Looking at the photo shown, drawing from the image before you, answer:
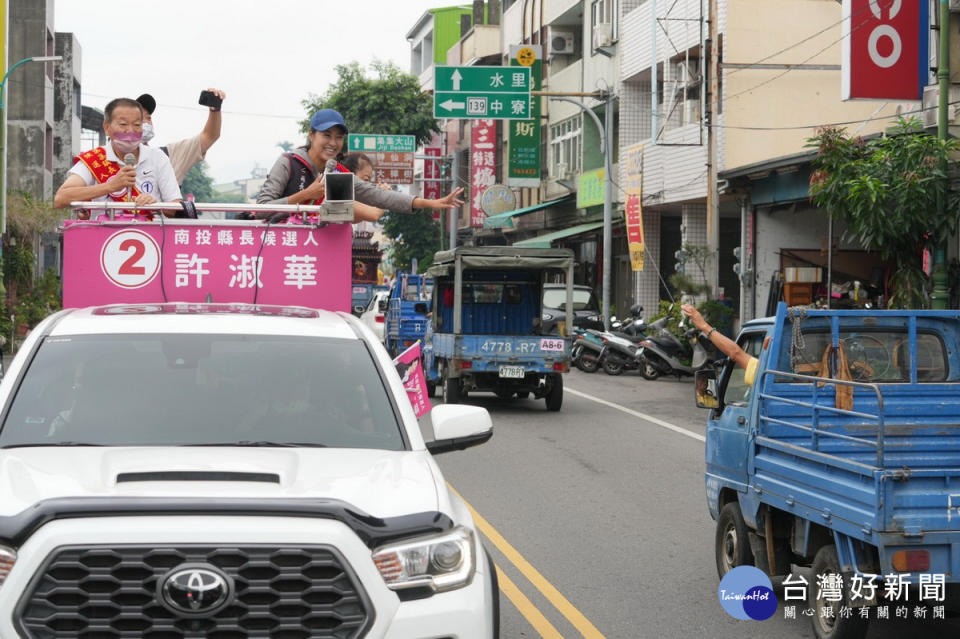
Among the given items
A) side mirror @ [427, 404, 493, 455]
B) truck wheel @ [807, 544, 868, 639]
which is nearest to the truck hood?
side mirror @ [427, 404, 493, 455]

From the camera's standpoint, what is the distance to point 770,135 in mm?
28406

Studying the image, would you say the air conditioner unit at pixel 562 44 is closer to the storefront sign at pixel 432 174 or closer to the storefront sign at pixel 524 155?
the storefront sign at pixel 524 155

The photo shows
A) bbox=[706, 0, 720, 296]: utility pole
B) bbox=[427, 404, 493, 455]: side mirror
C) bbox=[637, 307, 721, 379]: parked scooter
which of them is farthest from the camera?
bbox=[706, 0, 720, 296]: utility pole

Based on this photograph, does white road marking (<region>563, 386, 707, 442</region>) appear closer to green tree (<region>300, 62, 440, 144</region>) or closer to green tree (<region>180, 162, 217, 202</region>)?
green tree (<region>300, 62, 440, 144</region>)

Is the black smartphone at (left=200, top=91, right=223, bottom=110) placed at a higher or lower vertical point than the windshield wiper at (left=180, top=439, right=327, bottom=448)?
higher

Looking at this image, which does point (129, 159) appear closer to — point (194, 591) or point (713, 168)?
point (194, 591)

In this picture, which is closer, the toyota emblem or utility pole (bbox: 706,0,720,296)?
the toyota emblem

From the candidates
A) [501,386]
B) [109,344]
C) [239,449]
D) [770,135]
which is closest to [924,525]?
[239,449]

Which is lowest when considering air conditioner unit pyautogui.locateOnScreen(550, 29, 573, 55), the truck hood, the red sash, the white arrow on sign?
the truck hood

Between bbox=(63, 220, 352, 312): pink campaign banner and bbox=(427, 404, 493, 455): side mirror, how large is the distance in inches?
83.7

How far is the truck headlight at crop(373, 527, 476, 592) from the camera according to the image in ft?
13.5

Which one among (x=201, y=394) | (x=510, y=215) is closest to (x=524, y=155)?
(x=510, y=215)

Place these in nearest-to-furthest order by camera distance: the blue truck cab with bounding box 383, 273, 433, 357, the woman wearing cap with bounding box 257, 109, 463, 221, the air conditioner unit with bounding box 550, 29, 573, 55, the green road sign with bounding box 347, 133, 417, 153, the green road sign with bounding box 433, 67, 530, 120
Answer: the woman wearing cap with bounding box 257, 109, 463, 221, the blue truck cab with bounding box 383, 273, 433, 357, the green road sign with bounding box 433, 67, 530, 120, the air conditioner unit with bounding box 550, 29, 573, 55, the green road sign with bounding box 347, 133, 417, 153

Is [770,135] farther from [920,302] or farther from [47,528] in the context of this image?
[47,528]
